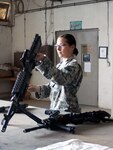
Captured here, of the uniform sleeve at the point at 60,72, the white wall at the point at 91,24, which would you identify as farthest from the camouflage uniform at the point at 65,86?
the white wall at the point at 91,24

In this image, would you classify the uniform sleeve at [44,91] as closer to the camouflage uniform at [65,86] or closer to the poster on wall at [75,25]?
the camouflage uniform at [65,86]

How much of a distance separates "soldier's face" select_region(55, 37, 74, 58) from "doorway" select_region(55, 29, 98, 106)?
15.3 ft

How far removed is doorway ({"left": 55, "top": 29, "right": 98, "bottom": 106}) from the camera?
686cm

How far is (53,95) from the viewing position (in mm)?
2281

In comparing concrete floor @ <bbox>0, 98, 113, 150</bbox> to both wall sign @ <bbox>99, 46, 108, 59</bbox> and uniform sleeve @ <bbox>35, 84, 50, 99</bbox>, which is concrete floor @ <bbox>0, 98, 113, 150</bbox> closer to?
uniform sleeve @ <bbox>35, 84, 50, 99</bbox>

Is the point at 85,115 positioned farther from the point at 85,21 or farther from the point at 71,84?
the point at 85,21

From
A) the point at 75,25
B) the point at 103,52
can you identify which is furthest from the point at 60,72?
the point at 75,25

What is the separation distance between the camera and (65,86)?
2.15 metres

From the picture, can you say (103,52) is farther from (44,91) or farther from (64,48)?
(64,48)

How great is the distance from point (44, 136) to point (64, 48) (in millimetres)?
708

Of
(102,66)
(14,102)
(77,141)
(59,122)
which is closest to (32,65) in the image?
(14,102)

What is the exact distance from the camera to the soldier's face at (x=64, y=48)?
2195 mm

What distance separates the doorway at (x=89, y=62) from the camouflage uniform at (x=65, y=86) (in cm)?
459

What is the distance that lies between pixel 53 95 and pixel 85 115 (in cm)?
31
